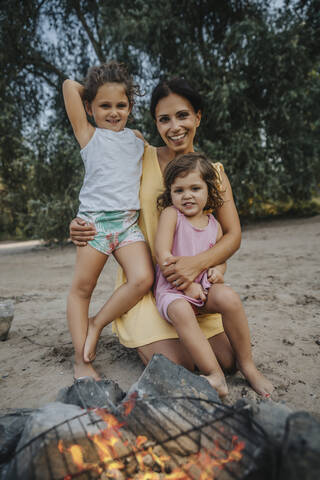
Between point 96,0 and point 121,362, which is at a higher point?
point 96,0

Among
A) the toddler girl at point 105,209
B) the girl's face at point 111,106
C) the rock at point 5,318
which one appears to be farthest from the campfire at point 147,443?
the girl's face at point 111,106

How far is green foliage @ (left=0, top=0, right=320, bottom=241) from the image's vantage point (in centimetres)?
855

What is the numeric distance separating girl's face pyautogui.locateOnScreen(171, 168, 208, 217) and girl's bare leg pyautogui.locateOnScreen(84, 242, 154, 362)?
1.28 ft

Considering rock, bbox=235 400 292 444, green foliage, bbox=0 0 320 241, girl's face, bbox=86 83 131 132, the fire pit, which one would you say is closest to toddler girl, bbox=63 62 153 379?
girl's face, bbox=86 83 131 132

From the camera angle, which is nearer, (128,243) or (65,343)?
(128,243)

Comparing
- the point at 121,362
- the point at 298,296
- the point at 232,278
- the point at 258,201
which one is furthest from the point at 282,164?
the point at 121,362

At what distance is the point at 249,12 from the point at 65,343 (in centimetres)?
1004

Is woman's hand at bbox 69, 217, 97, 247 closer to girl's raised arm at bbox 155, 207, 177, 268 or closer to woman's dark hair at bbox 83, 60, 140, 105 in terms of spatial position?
girl's raised arm at bbox 155, 207, 177, 268

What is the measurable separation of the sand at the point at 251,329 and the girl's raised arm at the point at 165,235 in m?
0.82

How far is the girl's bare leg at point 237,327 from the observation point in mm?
2008

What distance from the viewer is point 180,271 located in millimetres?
2133

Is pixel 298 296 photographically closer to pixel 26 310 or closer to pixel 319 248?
pixel 319 248

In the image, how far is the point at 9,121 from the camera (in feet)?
32.7

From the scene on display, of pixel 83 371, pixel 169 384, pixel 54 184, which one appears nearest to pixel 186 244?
pixel 169 384
